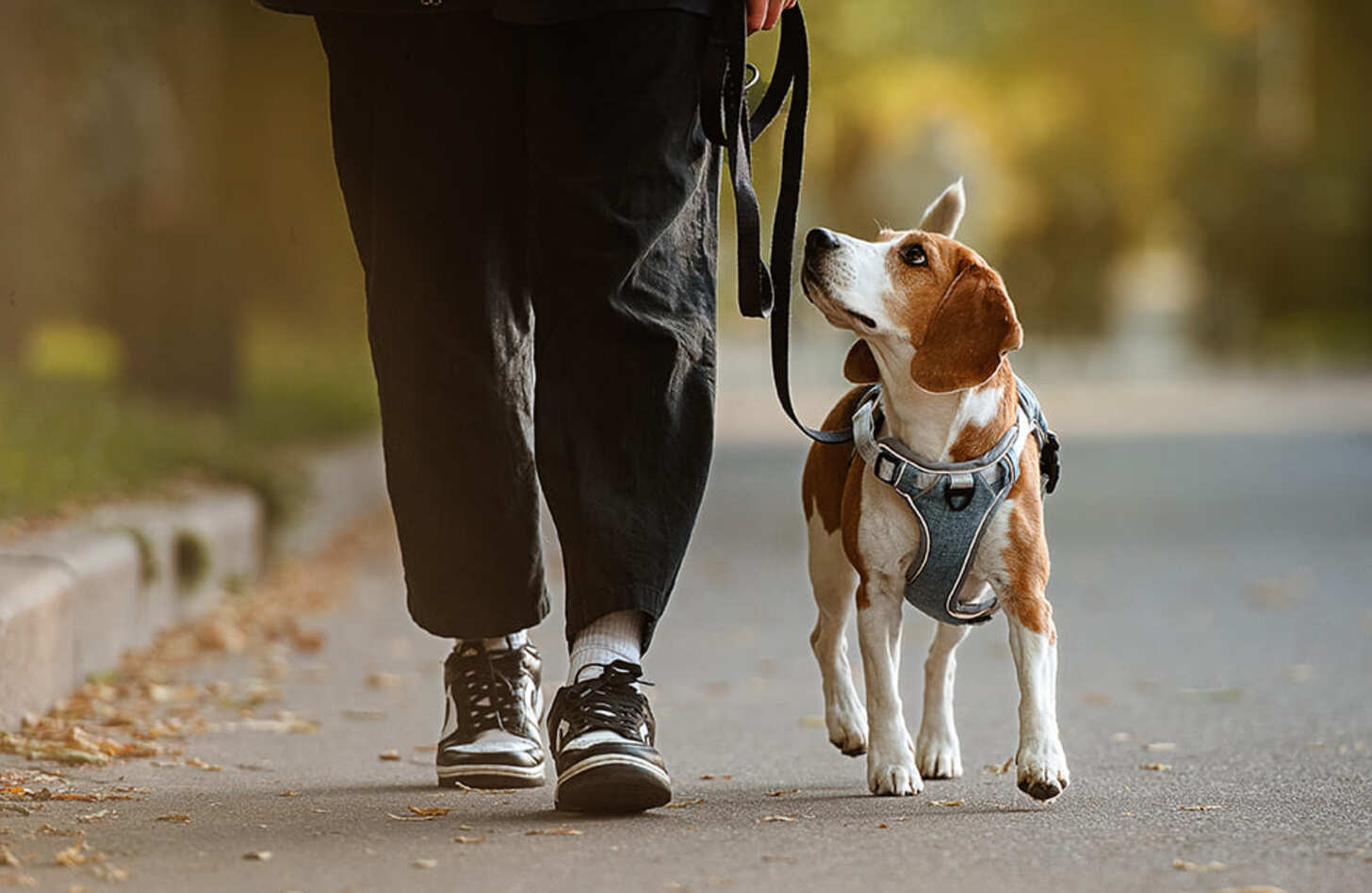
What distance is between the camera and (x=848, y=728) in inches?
167

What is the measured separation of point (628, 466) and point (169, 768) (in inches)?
46.5

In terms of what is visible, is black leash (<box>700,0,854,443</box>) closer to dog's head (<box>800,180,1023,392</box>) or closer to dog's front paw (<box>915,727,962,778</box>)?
dog's head (<box>800,180,1023,392</box>)

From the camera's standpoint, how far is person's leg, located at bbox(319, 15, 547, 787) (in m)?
3.83

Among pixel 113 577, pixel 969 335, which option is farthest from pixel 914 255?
pixel 113 577

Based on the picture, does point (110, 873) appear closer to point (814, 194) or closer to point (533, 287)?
point (533, 287)

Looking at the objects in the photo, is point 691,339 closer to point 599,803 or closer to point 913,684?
point 599,803

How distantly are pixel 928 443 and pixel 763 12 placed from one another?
823mm

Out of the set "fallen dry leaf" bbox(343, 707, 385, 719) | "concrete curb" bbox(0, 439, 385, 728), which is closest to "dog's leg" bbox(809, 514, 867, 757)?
"fallen dry leaf" bbox(343, 707, 385, 719)

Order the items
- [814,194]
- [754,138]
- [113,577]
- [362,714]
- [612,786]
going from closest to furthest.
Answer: [612,786] < [754,138] < [362,714] < [113,577] < [814,194]

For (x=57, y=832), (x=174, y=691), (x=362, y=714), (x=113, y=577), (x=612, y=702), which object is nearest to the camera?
(x=57, y=832)

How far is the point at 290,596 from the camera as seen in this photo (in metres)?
7.67

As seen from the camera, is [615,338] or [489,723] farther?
[489,723]

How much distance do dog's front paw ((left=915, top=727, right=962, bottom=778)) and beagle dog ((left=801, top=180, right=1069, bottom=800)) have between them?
25 centimetres

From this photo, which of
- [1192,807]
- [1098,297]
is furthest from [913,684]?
[1098,297]
